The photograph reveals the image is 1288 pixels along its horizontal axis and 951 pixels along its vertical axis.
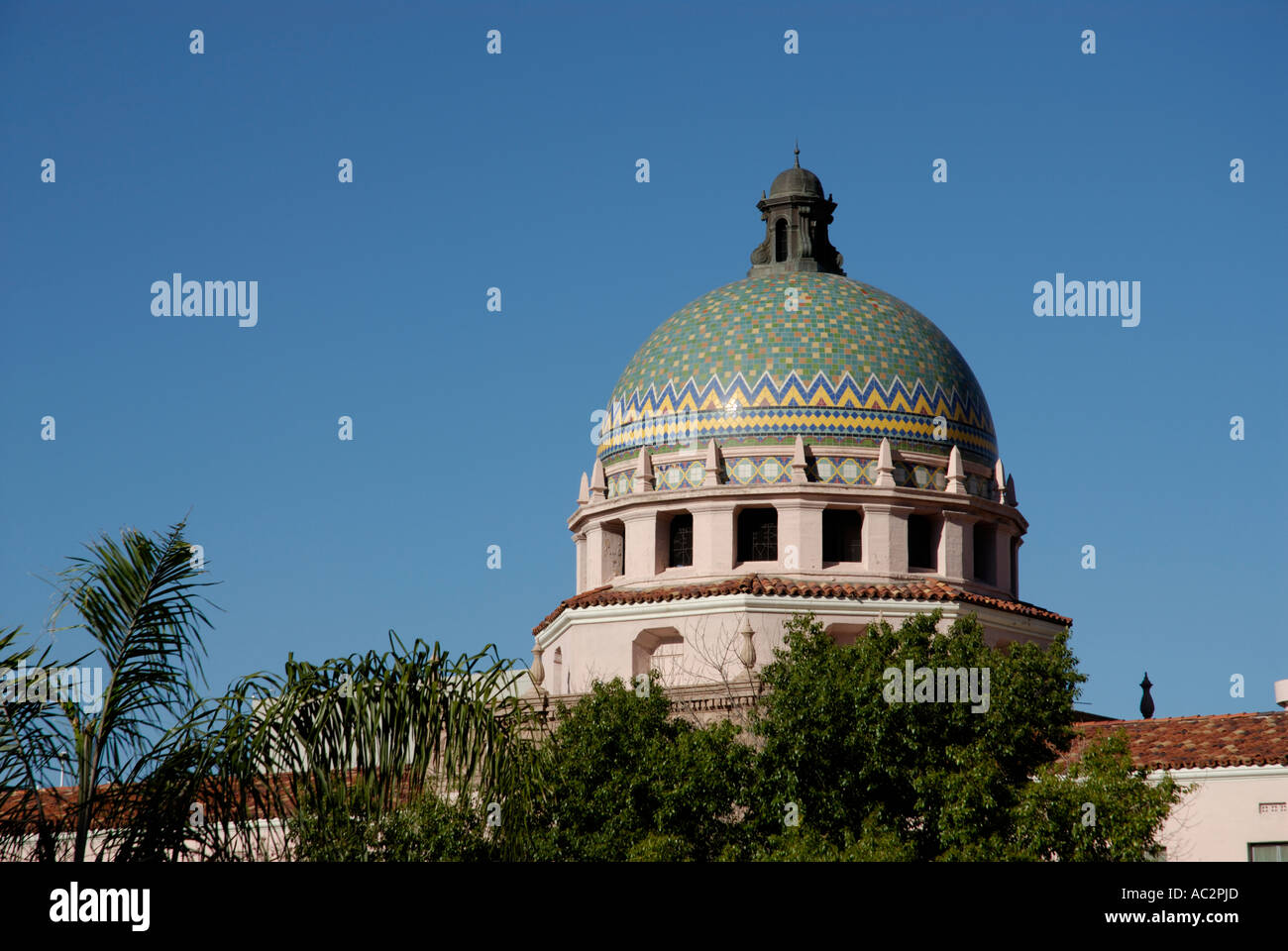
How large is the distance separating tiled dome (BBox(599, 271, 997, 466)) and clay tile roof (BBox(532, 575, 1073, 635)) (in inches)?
134

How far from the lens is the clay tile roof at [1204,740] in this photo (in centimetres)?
3105

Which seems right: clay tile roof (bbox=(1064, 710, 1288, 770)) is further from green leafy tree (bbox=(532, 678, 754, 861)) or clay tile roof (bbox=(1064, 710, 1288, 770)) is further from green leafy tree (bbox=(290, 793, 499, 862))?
green leafy tree (bbox=(290, 793, 499, 862))

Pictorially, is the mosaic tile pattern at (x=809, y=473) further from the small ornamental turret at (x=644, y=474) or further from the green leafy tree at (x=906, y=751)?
the green leafy tree at (x=906, y=751)

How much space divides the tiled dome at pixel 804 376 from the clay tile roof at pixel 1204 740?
30.0ft

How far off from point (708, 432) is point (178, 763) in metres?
27.3

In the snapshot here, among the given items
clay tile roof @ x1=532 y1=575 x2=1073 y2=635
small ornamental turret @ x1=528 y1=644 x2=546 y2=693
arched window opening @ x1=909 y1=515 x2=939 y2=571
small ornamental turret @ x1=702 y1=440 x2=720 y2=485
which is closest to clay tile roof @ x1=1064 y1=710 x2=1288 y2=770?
clay tile roof @ x1=532 y1=575 x2=1073 y2=635

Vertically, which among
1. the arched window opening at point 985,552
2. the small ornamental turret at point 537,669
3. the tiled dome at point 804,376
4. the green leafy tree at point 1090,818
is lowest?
the green leafy tree at point 1090,818

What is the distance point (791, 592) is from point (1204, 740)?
903 centimetres

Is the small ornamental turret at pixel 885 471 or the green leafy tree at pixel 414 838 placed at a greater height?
the small ornamental turret at pixel 885 471

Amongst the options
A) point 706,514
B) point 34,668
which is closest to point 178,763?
point 34,668

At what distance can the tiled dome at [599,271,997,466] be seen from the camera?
40.6 m

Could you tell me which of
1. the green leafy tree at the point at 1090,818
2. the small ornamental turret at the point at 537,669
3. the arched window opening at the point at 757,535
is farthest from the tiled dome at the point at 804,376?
the green leafy tree at the point at 1090,818
